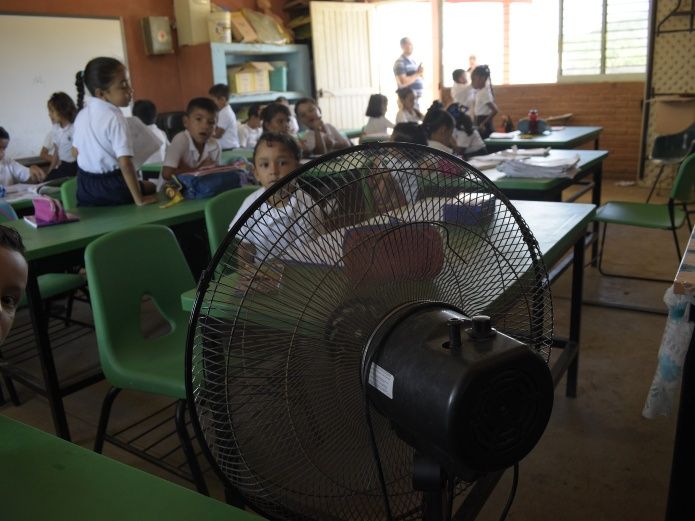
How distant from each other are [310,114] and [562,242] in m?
2.99

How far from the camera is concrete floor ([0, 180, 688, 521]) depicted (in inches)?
64.3

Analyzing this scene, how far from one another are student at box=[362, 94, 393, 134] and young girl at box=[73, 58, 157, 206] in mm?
2973

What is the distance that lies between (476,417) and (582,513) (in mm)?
1309

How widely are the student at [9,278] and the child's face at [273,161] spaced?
120 centimetres

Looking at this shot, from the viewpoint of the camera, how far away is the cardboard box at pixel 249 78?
6117 millimetres

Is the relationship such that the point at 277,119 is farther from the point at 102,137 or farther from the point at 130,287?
the point at 130,287

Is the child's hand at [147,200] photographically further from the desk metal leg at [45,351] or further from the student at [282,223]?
the student at [282,223]

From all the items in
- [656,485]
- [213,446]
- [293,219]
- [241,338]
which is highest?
[293,219]

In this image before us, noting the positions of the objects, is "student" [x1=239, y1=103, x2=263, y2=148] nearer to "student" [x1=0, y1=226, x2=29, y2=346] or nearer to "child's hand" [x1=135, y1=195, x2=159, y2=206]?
"child's hand" [x1=135, y1=195, x2=159, y2=206]

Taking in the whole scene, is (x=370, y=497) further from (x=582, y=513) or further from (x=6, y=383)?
(x=6, y=383)

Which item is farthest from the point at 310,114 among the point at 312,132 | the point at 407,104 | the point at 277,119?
the point at 407,104

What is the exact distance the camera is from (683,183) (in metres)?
2.77

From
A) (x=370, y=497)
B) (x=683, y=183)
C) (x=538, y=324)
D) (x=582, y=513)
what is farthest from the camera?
(x=683, y=183)

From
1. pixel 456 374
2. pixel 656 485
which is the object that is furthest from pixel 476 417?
pixel 656 485
